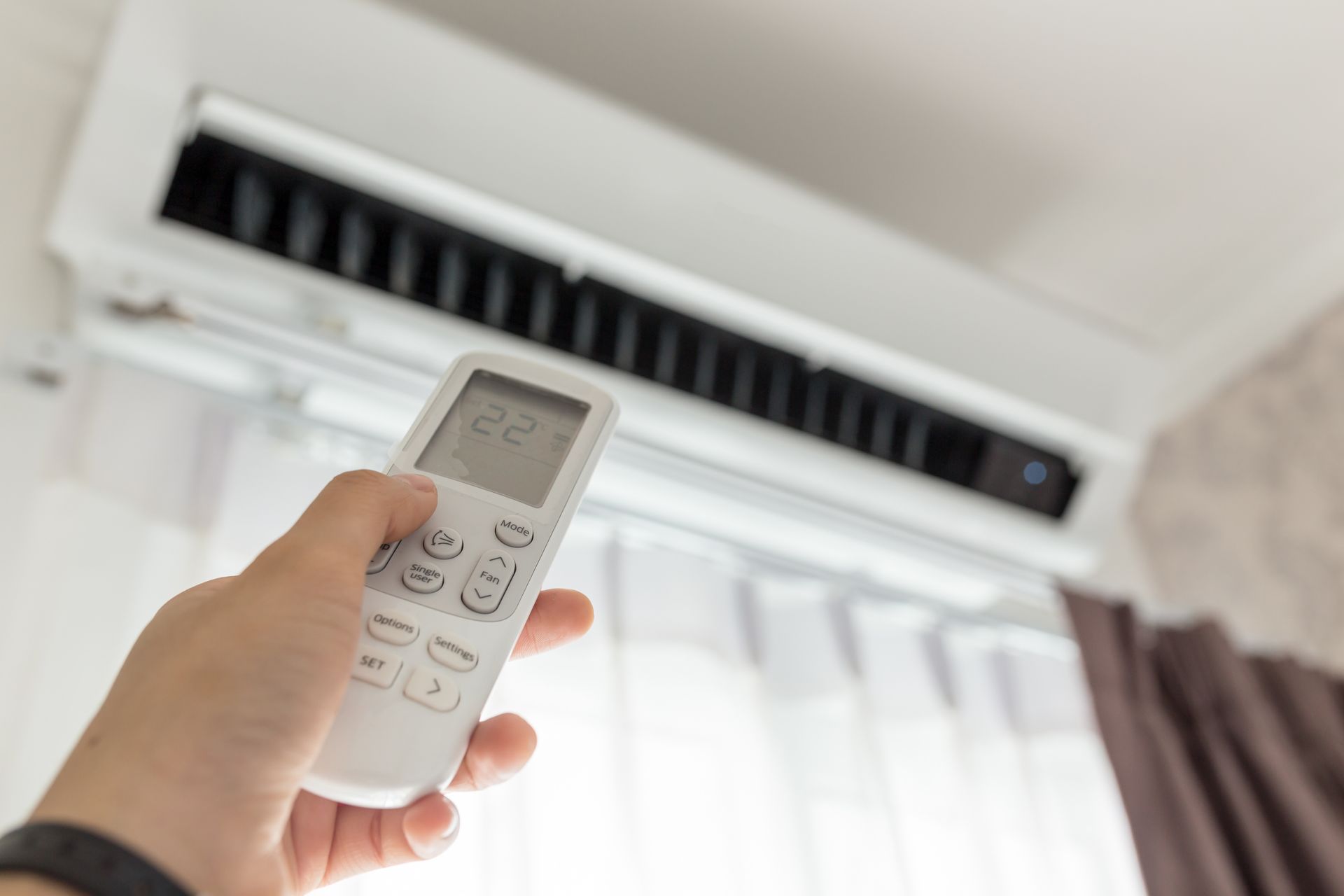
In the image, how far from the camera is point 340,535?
0.40m

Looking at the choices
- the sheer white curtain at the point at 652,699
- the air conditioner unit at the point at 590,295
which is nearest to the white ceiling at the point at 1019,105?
the air conditioner unit at the point at 590,295

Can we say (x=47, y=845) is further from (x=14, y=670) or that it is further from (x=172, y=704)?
(x=14, y=670)

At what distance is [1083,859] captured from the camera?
0.93m

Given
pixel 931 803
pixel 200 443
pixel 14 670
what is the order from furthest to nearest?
pixel 931 803, pixel 200 443, pixel 14 670

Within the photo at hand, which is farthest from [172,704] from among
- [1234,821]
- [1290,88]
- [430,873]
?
[1290,88]

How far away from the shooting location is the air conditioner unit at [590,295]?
2.35 ft

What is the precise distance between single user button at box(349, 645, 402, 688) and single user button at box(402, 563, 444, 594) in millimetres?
39

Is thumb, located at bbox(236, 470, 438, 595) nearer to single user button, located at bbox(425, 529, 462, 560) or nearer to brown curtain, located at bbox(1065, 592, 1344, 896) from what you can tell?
single user button, located at bbox(425, 529, 462, 560)

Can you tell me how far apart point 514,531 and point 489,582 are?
0.10ft

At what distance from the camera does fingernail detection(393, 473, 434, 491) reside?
0.45m

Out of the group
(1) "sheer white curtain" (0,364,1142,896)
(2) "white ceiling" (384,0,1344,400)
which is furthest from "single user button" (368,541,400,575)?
(2) "white ceiling" (384,0,1344,400)

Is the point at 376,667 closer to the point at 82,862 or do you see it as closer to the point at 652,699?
the point at 82,862

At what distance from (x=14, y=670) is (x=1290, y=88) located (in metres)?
1.18

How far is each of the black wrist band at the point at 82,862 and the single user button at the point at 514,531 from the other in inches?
7.7
